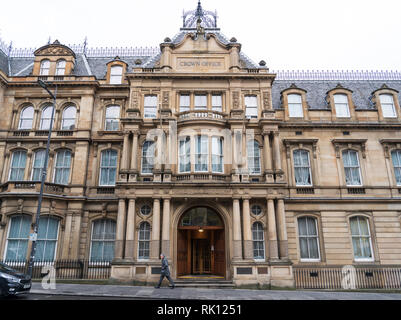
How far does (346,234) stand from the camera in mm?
21484

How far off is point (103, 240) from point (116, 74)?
14422 mm

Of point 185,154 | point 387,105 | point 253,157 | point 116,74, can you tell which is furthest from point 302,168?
point 116,74

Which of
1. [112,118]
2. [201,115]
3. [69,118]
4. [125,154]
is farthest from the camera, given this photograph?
[112,118]

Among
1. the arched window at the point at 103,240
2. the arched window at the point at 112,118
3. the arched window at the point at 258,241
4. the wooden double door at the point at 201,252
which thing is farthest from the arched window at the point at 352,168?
the arched window at the point at 112,118

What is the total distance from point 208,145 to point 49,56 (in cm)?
1706

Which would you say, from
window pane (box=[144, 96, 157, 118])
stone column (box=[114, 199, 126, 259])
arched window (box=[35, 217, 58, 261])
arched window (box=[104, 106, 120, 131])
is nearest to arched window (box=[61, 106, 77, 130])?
arched window (box=[104, 106, 120, 131])

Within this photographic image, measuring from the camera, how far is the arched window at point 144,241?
1951 centimetres

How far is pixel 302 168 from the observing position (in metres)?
23.2

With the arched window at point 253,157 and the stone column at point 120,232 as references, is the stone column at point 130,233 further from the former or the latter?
the arched window at point 253,157

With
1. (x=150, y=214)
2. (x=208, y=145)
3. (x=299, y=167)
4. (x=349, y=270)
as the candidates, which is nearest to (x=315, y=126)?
(x=299, y=167)

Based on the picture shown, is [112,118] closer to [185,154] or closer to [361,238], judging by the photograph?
[185,154]

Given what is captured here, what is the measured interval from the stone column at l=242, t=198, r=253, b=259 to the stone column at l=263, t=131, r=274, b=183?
2.38 m
